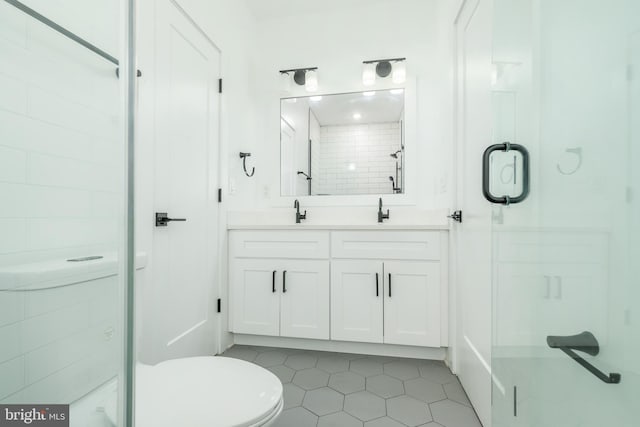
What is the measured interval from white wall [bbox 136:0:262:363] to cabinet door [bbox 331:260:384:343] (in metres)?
0.74

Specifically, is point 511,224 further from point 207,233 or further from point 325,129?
point 325,129

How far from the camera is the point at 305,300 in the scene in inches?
75.7

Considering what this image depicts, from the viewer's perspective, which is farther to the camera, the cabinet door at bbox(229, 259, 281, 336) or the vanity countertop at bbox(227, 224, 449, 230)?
the cabinet door at bbox(229, 259, 281, 336)

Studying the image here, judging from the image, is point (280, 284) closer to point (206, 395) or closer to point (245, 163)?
point (245, 163)

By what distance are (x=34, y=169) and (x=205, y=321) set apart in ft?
4.98

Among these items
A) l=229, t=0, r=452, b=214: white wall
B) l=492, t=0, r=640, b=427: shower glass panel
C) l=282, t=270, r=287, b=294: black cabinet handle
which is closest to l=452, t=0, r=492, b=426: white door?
l=492, t=0, r=640, b=427: shower glass panel

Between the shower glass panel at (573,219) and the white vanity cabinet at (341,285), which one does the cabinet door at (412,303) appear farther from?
the shower glass panel at (573,219)

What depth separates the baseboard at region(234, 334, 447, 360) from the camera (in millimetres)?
1854

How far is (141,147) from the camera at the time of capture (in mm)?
A: 1295

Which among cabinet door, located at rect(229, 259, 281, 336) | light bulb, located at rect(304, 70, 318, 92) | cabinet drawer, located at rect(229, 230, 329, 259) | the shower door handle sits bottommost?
cabinet door, located at rect(229, 259, 281, 336)

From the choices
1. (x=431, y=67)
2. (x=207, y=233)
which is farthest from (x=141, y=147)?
(x=431, y=67)

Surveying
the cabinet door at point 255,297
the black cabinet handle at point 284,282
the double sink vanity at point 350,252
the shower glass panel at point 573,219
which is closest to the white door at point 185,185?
the cabinet door at point 255,297

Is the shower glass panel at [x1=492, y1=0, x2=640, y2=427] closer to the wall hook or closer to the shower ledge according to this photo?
the shower ledge

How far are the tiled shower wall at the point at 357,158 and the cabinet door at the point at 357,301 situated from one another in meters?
0.72
